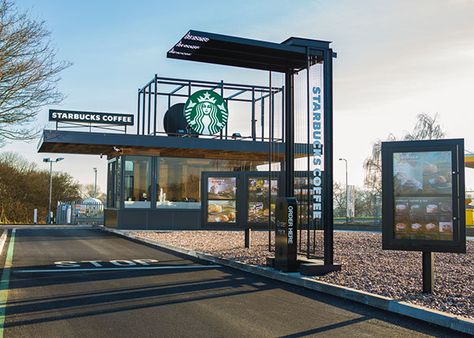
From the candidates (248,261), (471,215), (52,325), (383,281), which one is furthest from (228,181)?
(471,215)

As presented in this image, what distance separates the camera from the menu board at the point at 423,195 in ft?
28.3

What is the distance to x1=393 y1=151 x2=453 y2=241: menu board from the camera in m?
8.62

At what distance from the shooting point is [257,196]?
19.1 m

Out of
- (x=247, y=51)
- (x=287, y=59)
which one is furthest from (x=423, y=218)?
(x=247, y=51)

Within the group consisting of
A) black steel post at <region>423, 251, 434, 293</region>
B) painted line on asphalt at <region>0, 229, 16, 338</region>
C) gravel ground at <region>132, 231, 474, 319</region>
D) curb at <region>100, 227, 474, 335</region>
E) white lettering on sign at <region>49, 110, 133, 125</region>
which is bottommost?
painted line on asphalt at <region>0, 229, 16, 338</region>

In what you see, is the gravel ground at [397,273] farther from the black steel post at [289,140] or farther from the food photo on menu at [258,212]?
the black steel post at [289,140]

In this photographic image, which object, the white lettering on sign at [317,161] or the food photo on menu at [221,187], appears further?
the food photo on menu at [221,187]

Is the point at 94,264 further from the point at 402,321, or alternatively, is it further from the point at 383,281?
the point at 402,321

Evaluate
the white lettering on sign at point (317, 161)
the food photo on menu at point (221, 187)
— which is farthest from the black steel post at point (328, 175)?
the food photo on menu at point (221, 187)

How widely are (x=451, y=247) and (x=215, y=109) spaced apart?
910 inches

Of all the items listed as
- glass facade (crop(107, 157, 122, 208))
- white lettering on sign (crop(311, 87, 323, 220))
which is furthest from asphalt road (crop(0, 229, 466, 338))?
glass facade (crop(107, 157, 122, 208))

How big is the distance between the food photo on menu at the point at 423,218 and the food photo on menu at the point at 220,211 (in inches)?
425

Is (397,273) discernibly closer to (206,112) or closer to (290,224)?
(290,224)

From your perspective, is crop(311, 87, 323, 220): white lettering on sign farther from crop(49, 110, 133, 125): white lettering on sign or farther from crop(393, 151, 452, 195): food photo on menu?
crop(49, 110, 133, 125): white lettering on sign
